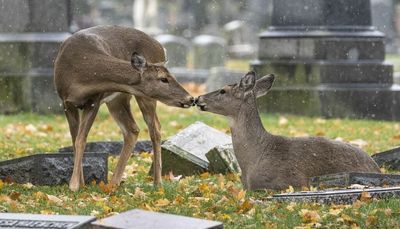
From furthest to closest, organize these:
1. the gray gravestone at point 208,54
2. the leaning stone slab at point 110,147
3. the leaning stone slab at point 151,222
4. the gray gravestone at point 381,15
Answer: the gray gravestone at point 381,15 → the gray gravestone at point 208,54 → the leaning stone slab at point 110,147 → the leaning stone slab at point 151,222

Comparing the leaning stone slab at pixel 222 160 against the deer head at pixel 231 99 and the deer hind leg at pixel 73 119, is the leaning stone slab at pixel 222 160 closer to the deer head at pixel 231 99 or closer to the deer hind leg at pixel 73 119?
the deer head at pixel 231 99

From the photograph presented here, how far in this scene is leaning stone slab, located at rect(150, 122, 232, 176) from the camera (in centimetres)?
1156

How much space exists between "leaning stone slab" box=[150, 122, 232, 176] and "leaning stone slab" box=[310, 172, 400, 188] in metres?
2.07

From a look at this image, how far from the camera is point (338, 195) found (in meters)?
8.87

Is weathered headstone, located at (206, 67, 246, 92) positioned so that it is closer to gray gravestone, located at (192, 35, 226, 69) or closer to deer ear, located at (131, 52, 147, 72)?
gray gravestone, located at (192, 35, 226, 69)

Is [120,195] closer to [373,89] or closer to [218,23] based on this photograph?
[373,89]

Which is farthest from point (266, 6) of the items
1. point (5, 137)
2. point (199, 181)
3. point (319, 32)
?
point (199, 181)

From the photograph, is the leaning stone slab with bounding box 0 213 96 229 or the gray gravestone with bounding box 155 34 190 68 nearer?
the leaning stone slab with bounding box 0 213 96 229

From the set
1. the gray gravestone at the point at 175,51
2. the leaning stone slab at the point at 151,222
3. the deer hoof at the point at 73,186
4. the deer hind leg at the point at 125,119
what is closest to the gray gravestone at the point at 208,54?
the gray gravestone at the point at 175,51

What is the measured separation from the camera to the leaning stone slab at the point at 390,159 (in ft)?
39.3

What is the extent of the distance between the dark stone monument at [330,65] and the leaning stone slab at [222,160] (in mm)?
7813

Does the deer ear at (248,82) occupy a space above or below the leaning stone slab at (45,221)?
above

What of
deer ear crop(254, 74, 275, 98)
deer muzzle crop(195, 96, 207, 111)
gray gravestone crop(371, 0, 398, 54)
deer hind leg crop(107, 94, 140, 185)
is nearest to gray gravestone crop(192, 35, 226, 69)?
gray gravestone crop(371, 0, 398, 54)

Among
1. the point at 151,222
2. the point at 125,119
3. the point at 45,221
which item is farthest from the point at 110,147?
the point at 151,222
